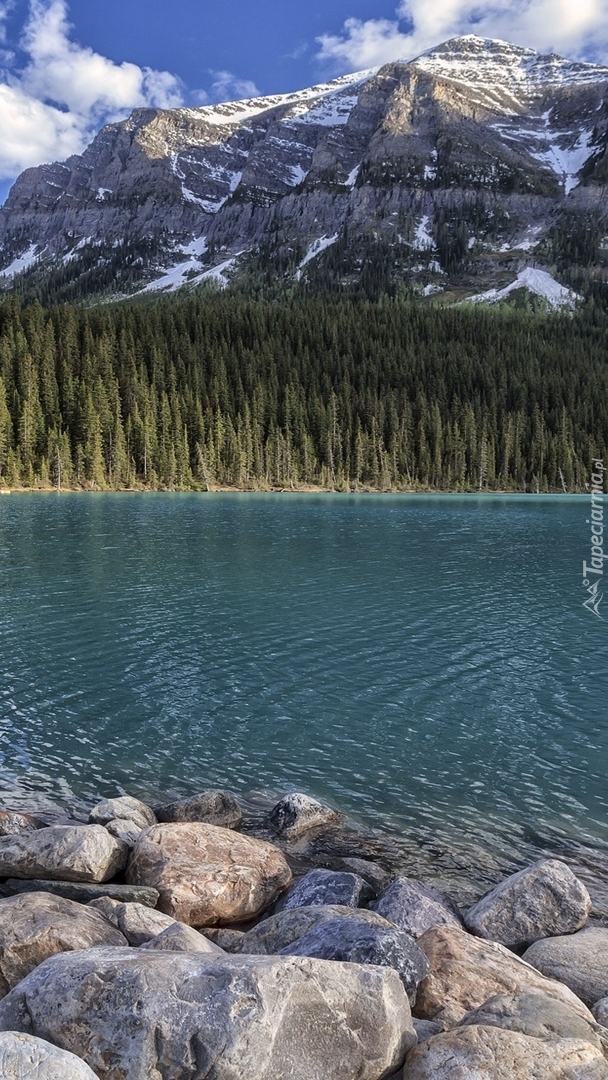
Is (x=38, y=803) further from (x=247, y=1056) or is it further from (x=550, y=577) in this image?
(x=550, y=577)

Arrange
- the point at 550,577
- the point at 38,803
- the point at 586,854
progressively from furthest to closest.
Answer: the point at 550,577, the point at 38,803, the point at 586,854

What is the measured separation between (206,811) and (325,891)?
3762 millimetres

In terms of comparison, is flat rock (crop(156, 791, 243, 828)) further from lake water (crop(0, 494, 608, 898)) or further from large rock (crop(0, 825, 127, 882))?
large rock (crop(0, 825, 127, 882))

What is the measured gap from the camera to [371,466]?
17375 centimetres

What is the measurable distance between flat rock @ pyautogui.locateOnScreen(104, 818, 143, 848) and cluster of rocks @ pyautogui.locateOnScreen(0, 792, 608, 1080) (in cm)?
4

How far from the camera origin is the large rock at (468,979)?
8062mm

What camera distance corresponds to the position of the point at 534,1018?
7.04 m

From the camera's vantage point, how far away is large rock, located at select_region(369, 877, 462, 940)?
998cm

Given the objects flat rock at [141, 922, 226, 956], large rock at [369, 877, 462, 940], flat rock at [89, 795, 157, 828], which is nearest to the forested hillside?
flat rock at [89, 795, 157, 828]

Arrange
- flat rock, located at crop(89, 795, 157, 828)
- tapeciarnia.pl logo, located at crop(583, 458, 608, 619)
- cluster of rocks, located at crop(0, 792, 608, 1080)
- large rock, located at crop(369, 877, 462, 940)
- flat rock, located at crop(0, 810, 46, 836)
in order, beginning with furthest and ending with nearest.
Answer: tapeciarnia.pl logo, located at crop(583, 458, 608, 619) → flat rock, located at crop(89, 795, 157, 828) → flat rock, located at crop(0, 810, 46, 836) → large rock, located at crop(369, 877, 462, 940) → cluster of rocks, located at crop(0, 792, 608, 1080)

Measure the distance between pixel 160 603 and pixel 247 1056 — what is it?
28863 mm

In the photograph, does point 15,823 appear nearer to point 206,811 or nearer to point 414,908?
point 206,811

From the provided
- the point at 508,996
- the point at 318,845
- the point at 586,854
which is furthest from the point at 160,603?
the point at 508,996

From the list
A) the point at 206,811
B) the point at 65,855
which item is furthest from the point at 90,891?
the point at 206,811
